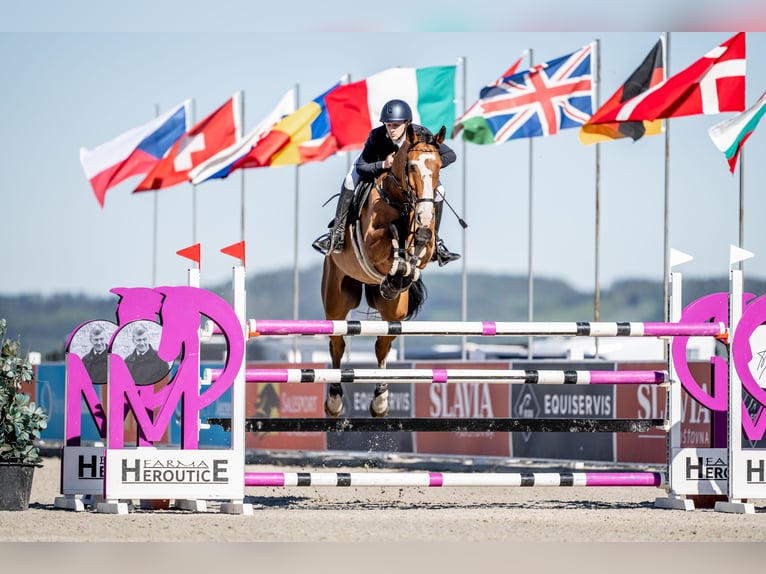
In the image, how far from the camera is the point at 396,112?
8.15 m

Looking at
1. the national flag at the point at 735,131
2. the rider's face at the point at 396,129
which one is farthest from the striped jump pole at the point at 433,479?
the national flag at the point at 735,131

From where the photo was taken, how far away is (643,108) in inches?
539

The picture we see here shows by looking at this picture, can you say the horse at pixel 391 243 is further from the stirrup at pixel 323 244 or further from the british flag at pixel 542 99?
the british flag at pixel 542 99

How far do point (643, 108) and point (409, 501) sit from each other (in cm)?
653

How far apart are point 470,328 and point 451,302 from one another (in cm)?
10219

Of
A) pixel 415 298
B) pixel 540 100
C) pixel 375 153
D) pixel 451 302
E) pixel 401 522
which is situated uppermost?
pixel 451 302

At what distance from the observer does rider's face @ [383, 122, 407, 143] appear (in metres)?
8.23

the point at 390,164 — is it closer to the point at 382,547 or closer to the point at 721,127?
the point at 382,547

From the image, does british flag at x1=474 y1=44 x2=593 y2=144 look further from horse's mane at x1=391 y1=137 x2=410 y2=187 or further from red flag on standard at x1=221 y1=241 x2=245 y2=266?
red flag on standard at x1=221 y1=241 x2=245 y2=266

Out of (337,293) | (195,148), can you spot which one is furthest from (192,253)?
(195,148)

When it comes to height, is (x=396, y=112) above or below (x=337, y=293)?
above

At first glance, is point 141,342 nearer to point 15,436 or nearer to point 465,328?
point 15,436

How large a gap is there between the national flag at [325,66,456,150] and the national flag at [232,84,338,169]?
1.67 ft

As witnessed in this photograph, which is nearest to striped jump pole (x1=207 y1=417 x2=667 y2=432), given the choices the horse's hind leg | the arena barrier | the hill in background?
the arena barrier
